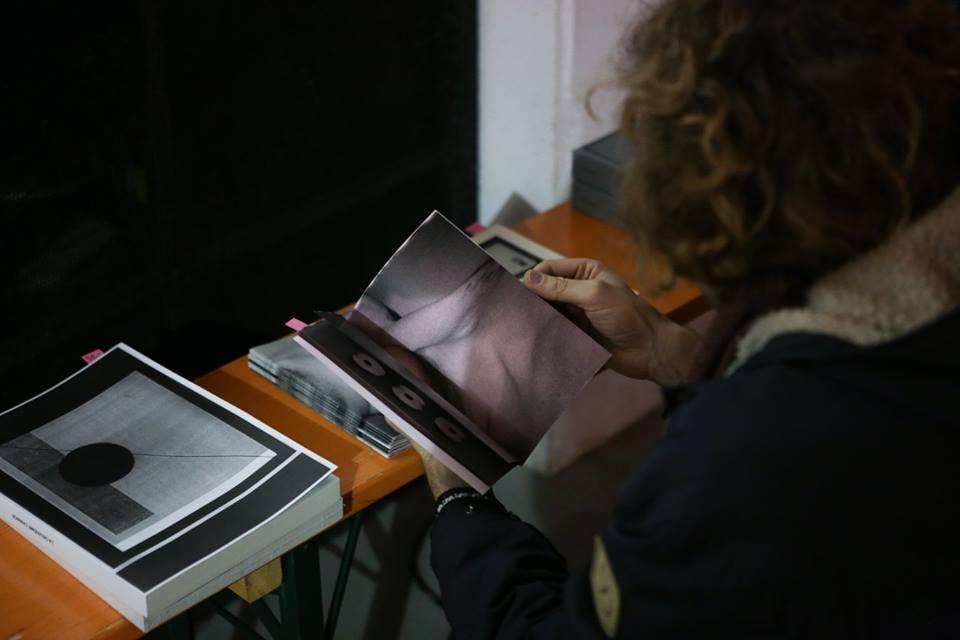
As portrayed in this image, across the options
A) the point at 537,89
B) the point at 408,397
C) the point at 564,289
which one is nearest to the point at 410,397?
the point at 408,397

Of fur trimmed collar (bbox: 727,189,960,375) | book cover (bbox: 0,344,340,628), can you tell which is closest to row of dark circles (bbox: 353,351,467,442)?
book cover (bbox: 0,344,340,628)

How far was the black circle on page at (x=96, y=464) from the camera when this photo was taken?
119cm

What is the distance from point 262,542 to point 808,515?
557mm

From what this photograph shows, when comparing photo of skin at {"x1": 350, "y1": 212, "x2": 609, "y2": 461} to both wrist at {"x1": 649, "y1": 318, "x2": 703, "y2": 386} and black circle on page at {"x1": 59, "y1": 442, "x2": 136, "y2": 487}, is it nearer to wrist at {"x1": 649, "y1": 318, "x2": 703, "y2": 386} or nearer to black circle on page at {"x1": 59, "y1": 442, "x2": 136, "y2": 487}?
wrist at {"x1": 649, "y1": 318, "x2": 703, "y2": 386}

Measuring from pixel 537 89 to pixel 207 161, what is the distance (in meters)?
0.56

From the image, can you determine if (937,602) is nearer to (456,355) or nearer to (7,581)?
(456,355)

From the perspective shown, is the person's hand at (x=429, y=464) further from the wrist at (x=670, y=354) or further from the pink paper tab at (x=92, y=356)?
the pink paper tab at (x=92, y=356)

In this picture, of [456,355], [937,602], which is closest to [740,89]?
[937,602]

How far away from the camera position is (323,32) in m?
1.58

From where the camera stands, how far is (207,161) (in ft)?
5.00

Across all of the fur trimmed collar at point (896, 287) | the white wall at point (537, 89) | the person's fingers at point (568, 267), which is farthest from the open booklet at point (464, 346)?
the white wall at point (537, 89)

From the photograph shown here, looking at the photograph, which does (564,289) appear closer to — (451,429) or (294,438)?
(451,429)

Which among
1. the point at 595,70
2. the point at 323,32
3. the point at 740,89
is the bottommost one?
the point at 595,70

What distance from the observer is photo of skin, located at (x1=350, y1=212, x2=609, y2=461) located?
126cm
